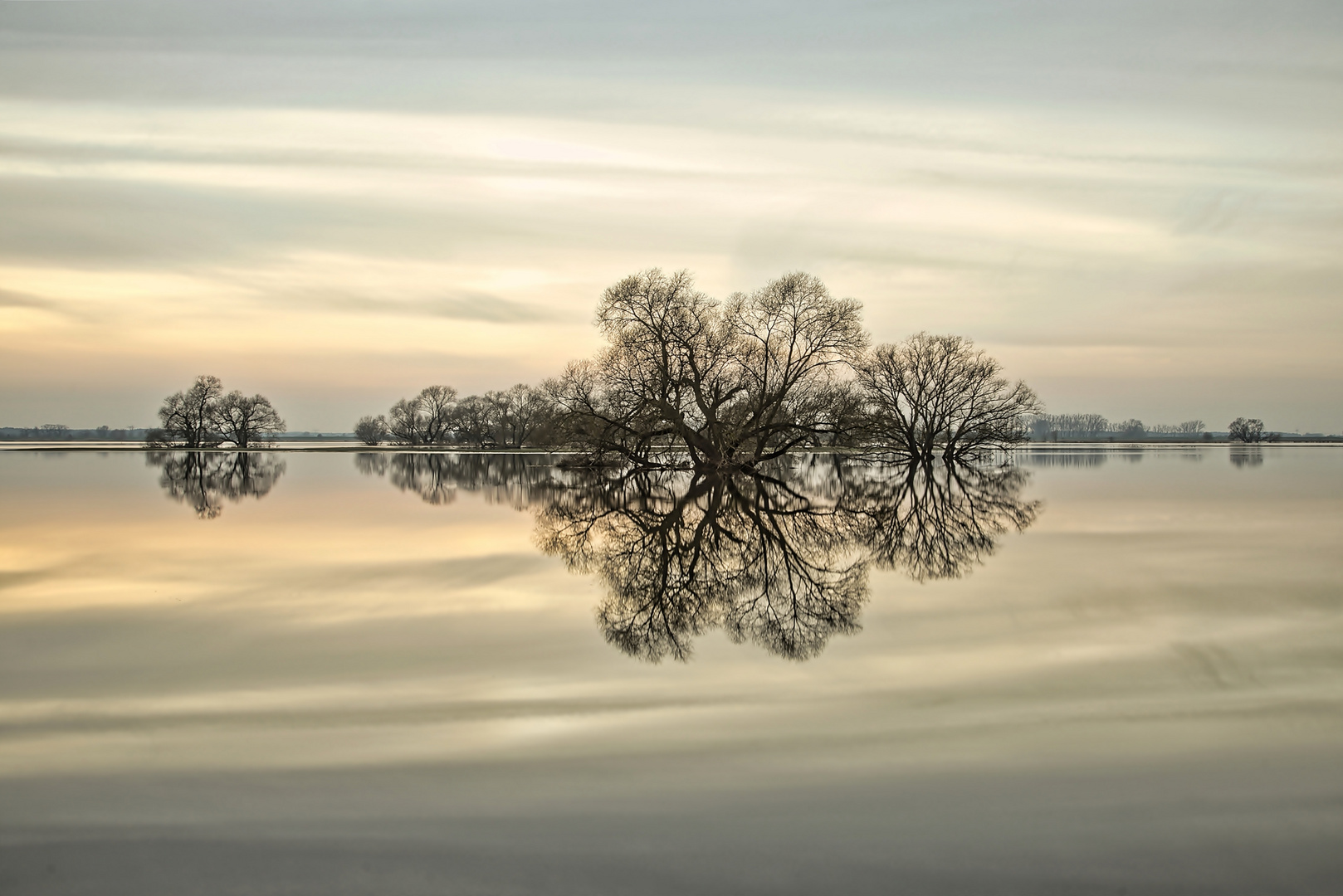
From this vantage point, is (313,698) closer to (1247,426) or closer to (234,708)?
(234,708)

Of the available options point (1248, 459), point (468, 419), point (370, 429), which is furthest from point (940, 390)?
point (370, 429)

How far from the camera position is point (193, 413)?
118625 mm

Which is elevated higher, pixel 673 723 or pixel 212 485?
pixel 212 485

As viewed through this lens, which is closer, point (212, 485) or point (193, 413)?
point (212, 485)

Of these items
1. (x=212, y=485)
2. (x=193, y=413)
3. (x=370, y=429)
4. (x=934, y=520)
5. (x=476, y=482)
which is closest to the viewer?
(x=934, y=520)

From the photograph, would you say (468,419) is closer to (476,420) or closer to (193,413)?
(476,420)

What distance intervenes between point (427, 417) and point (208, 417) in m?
35.6

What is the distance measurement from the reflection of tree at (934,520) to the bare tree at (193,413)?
107385mm

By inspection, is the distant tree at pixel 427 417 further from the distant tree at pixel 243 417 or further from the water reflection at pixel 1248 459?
the water reflection at pixel 1248 459

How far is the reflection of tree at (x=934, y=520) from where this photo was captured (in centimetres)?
1314

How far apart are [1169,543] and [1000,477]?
2757 centimetres

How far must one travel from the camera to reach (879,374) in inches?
2881

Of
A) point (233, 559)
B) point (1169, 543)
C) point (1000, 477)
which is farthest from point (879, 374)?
point (233, 559)

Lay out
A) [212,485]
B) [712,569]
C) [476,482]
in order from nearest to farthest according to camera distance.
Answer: [712,569] → [212,485] → [476,482]
